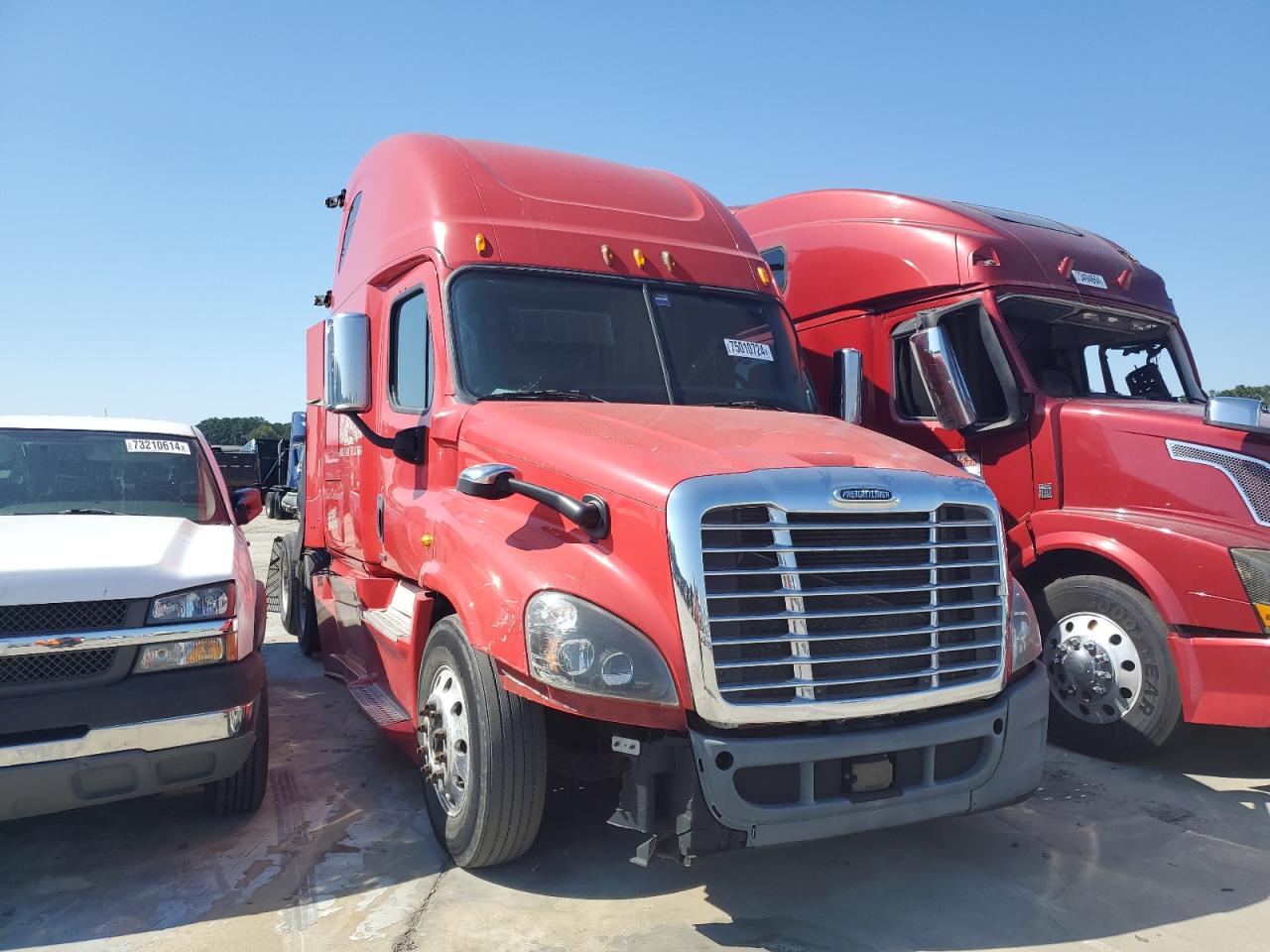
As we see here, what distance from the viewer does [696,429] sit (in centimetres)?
383

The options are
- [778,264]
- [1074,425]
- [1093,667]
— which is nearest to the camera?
[1093,667]

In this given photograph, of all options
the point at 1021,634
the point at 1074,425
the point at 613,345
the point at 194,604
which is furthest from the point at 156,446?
the point at 1074,425

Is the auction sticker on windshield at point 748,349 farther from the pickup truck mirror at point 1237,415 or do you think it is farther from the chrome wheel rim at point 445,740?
the pickup truck mirror at point 1237,415

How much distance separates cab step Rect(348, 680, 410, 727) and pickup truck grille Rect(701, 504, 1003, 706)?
197cm

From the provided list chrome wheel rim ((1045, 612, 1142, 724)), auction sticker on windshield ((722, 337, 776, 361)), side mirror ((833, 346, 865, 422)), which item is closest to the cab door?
chrome wheel rim ((1045, 612, 1142, 724))

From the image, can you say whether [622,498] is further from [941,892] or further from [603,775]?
[941,892]

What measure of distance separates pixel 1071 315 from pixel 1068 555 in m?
1.89

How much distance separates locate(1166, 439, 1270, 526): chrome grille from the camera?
190 inches

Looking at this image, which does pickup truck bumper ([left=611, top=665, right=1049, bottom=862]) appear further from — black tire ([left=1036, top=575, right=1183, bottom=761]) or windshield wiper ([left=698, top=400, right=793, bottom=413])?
black tire ([left=1036, top=575, right=1183, bottom=761])

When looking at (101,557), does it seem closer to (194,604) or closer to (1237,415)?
(194,604)

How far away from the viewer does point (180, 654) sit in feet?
12.1

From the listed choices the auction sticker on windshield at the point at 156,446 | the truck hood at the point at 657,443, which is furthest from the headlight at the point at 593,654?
the auction sticker on windshield at the point at 156,446

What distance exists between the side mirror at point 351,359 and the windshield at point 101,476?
1162mm

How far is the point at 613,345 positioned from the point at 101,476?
2.93 meters
